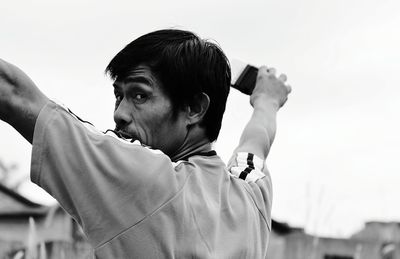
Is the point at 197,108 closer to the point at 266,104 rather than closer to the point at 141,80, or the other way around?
the point at 141,80

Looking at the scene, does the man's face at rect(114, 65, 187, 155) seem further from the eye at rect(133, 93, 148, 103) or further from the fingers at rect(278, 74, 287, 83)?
the fingers at rect(278, 74, 287, 83)

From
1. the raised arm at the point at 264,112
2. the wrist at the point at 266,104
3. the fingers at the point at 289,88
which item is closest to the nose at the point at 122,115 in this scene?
the raised arm at the point at 264,112

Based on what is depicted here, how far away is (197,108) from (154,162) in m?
0.29

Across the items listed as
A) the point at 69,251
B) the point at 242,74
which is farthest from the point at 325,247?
the point at 242,74

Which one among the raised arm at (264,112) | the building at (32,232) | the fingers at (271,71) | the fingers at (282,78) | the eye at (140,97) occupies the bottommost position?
the building at (32,232)

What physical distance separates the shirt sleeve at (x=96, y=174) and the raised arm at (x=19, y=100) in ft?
0.05

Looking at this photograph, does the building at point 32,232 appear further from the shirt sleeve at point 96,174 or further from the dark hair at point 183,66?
the shirt sleeve at point 96,174

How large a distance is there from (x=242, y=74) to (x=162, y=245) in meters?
0.91

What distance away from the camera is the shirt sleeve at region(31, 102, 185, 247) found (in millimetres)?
1442

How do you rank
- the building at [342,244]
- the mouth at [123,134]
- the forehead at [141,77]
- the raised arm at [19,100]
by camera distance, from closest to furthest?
the raised arm at [19,100]
the mouth at [123,134]
the forehead at [141,77]
the building at [342,244]

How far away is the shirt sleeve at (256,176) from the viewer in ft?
6.13

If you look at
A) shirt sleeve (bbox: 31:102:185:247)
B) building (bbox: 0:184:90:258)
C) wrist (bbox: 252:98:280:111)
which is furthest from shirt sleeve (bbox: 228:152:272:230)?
building (bbox: 0:184:90:258)

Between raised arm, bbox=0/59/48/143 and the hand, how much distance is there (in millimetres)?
1076

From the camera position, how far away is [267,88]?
2408 mm
